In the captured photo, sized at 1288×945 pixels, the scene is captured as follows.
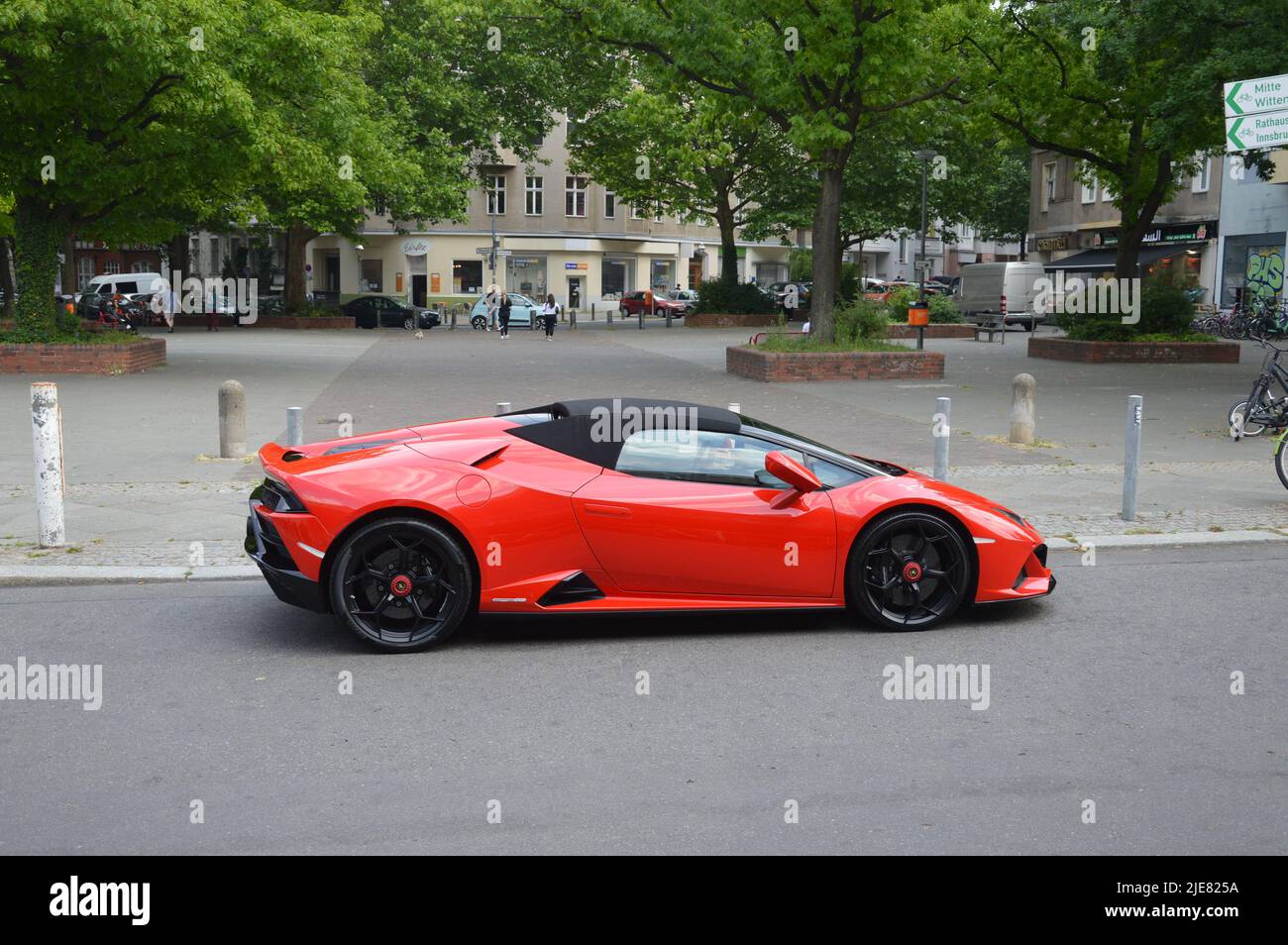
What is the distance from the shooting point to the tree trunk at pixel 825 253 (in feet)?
79.0

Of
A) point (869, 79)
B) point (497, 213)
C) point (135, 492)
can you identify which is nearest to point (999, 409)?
→ point (869, 79)

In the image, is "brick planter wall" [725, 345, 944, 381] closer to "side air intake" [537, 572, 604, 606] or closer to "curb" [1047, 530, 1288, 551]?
"curb" [1047, 530, 1288, 551]

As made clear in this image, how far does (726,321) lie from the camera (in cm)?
5228

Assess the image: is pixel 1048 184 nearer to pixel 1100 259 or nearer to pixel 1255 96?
pixel 1100 259

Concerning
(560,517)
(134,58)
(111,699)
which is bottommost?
(111,699)

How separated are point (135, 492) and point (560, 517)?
5.90 meters

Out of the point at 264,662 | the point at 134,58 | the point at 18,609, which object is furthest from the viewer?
the point at 134,58

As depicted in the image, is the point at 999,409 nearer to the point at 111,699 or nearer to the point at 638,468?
the point at 638,468

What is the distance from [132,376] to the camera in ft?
76.5

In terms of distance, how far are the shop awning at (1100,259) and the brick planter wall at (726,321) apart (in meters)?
12.4

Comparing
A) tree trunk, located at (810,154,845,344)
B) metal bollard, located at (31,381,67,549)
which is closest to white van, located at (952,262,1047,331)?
tree trunk, located at (810,154,845,344)

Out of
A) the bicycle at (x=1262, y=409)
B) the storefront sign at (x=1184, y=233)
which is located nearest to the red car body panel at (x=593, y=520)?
the bicycle at (x=1262, y=409)

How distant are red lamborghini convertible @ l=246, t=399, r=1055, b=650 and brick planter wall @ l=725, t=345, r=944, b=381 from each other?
51.1ft

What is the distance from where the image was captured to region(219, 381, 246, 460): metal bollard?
1284cm
